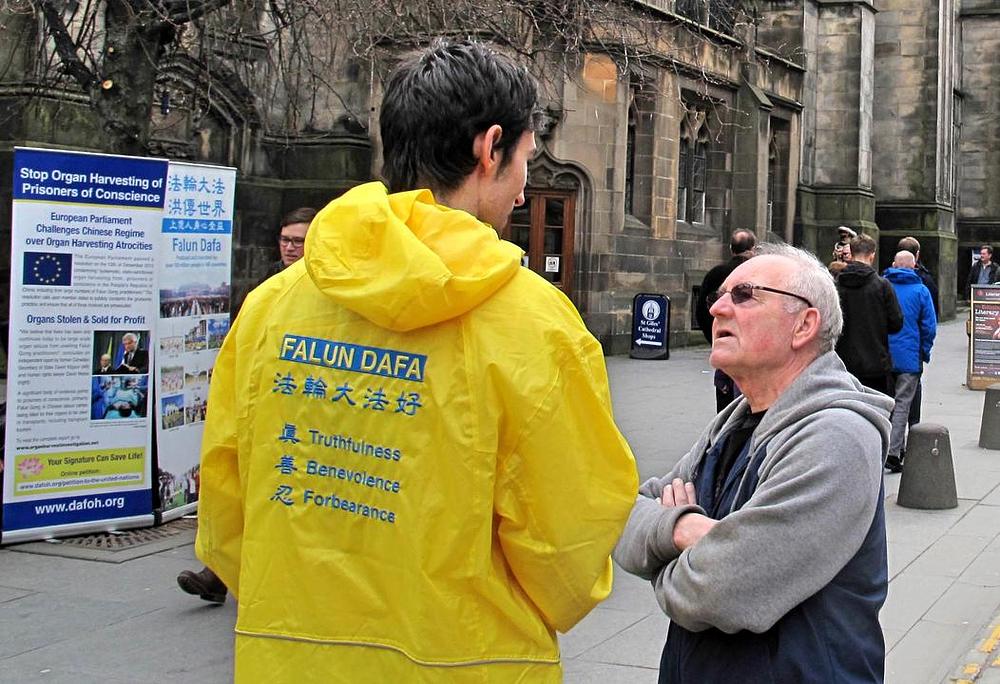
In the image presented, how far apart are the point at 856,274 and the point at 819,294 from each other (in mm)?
7434

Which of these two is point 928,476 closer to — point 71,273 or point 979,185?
point 71,273

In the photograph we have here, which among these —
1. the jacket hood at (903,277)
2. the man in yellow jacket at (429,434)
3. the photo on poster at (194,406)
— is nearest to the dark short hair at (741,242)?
the jacket hood at (903,277)

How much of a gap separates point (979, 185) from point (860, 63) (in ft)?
46.4

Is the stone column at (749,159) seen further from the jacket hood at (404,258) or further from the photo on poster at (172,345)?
the jacket hood at (404,258)

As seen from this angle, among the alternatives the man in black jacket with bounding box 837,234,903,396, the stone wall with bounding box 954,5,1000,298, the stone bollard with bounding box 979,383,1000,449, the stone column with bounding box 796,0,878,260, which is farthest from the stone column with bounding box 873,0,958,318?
the man in black jacket with bounding box 837,234,903,396

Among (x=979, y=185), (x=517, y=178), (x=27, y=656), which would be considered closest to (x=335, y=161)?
(x=27, y=656)

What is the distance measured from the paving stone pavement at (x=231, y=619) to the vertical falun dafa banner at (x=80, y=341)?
1.50ft

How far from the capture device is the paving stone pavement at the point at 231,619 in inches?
216

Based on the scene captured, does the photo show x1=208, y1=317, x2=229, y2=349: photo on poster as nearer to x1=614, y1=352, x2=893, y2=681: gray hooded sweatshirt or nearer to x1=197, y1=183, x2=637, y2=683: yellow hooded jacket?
x1=614, y1=352, x2=893, y2=681: gray hooded sweatshirt

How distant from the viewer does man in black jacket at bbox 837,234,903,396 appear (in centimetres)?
979

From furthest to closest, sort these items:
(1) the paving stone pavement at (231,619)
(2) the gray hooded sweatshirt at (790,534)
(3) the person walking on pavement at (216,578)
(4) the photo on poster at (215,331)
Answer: (4) the photo on poster at (215,331) → (3) the person walking on pavement at (216,578) → (1) the paving stone pavement at (231,619) → (2) the gray hooded sweatshirt at (790,534)

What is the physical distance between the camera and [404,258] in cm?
214

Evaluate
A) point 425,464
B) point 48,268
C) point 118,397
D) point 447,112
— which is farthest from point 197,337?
point 425,464

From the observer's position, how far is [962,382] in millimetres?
18328
